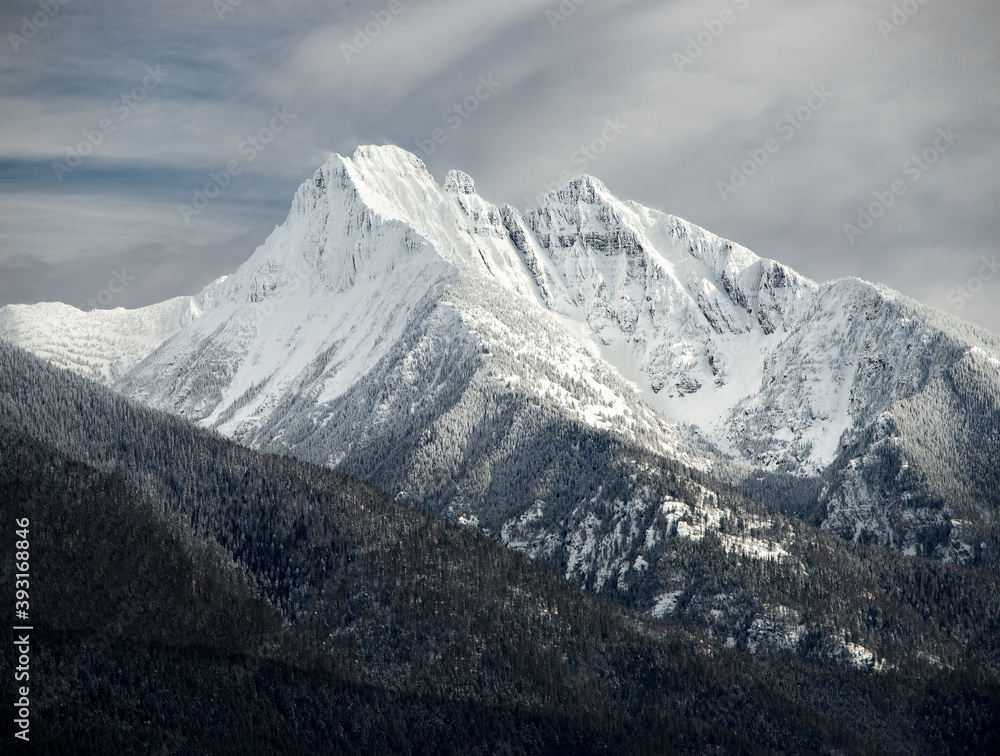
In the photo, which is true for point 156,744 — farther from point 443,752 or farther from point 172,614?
point 443,752

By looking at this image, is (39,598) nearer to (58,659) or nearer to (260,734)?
(58,659)

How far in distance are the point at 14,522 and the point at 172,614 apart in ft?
125

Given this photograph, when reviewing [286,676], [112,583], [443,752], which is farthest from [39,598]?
[443,752]

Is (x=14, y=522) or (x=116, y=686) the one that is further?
(x=14, y=522)

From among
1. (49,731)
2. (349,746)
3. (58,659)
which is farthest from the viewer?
(349,746)

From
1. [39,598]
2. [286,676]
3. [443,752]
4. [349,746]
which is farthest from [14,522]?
[443,752]

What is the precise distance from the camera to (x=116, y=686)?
181 metres

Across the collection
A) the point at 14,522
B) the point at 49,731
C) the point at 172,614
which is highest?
the point at 14,522

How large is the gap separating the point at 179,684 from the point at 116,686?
11894mm

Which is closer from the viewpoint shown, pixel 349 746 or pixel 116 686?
pixel 116 686

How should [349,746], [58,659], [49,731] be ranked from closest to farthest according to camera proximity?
[49,731], [58,659], [349,746]

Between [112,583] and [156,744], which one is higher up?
[112,583]

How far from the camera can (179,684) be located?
187000mm

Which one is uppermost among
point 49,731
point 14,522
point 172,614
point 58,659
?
point 14,522
